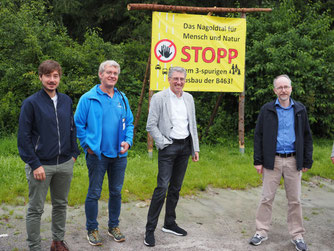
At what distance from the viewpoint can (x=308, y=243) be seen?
4566 millimetres

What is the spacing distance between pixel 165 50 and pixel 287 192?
4.55m

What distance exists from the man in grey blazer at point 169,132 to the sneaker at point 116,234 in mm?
281

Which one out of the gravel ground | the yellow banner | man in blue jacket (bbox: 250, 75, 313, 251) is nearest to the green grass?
the gravel ground

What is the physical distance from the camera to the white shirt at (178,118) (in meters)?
4.47

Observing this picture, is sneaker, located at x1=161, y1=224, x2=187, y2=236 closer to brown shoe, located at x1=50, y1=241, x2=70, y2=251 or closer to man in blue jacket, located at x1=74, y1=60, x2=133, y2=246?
man in blue jacket, located at x1=74, y1=60, x2=133, y2=246

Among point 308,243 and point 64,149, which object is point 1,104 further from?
point 308,243

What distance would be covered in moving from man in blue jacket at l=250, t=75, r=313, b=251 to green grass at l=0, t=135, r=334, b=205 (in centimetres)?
208

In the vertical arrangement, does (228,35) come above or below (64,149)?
above

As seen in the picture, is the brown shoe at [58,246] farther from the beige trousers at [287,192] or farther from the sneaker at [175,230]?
the beige trousers at [287,192]

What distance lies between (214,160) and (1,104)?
5.54m

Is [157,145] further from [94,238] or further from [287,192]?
[287,192]

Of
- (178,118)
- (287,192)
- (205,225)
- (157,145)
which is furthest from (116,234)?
(287,192)

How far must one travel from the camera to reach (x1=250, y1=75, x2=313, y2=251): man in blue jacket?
14.3ft

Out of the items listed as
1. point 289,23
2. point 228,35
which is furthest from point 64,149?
point 289,23
